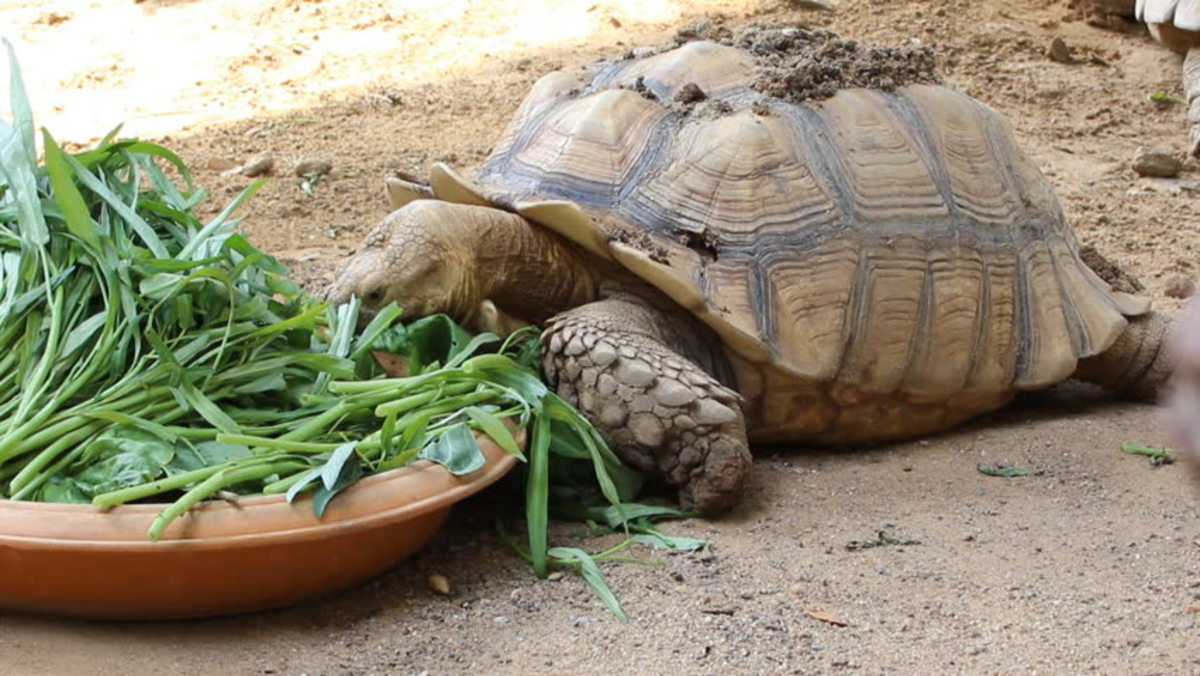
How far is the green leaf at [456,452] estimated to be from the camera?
8.82 ft

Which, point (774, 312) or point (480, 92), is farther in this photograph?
point (480, 92)

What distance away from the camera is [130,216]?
2.99 metres

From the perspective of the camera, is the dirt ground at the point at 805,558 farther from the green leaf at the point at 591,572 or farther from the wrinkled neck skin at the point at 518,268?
the wrinkled neck skin at the point at 518,268

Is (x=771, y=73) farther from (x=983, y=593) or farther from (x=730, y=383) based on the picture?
→ (x=983, y=593)

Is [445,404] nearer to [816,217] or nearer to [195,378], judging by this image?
[195,378]

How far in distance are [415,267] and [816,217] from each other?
1.01 metres

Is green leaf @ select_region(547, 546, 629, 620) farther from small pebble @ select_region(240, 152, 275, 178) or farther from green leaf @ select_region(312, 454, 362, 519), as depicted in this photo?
small pebble @ select_region(240, 152, 275, 178)

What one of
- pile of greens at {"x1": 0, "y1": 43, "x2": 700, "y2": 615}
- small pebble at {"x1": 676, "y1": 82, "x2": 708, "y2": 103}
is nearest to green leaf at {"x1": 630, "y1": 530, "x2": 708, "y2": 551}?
pile of greens at {"x1": 0, "y1": 43, "x2": 700, "y2": 615}

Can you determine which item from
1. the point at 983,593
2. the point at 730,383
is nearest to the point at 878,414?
the point at 730,383

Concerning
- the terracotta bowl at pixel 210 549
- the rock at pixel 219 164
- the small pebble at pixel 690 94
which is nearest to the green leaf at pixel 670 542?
the terracotta bowl at pixel 210 549

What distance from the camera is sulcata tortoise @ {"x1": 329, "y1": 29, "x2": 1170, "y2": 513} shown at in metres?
3.25

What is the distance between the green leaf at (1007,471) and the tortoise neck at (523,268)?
1.08 metres

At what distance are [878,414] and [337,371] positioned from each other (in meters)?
1.48

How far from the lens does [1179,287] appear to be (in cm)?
479
